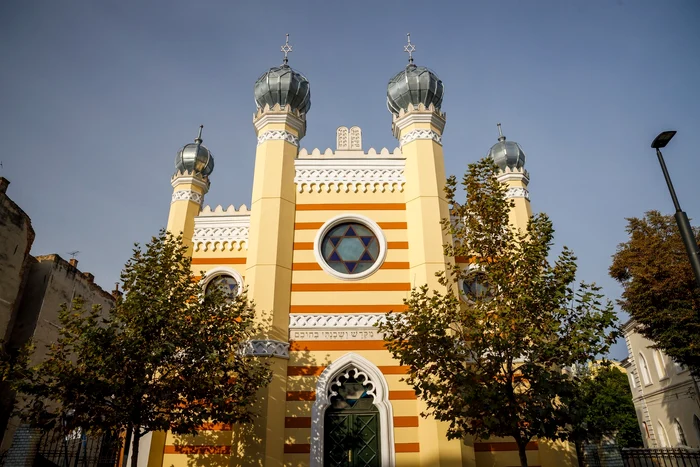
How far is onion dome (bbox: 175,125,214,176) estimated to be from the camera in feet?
57.0

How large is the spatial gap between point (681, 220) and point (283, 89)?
463 inches

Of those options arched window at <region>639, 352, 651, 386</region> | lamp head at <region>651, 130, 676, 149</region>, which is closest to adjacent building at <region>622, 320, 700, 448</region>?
arched window at <region>639, 352, 651, 386</region>

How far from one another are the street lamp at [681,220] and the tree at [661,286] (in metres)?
9.23

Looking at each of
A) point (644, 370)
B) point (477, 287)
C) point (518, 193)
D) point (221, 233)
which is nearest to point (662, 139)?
point (477, 287)

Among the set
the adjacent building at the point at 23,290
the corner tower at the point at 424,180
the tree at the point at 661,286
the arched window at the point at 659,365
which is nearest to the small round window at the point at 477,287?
the corner tower at the point at 424,180

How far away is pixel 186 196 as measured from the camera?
1681 centimetres

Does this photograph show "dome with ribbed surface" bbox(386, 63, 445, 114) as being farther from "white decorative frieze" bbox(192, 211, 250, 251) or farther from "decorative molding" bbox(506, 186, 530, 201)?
"white decorative frieze" bbox(192, 211, 250, 251)

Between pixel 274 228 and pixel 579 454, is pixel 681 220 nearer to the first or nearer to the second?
pixel 579 454

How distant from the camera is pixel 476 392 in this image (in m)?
8.42

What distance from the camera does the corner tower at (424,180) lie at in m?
11.3

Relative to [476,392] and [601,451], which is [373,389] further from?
[601,451]

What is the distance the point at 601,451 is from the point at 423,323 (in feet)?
21.6

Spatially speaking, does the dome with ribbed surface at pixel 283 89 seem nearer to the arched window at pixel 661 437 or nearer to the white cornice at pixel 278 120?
the white cornice at pixel 278 120

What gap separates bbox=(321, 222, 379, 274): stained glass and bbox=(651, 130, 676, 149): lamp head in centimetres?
755
